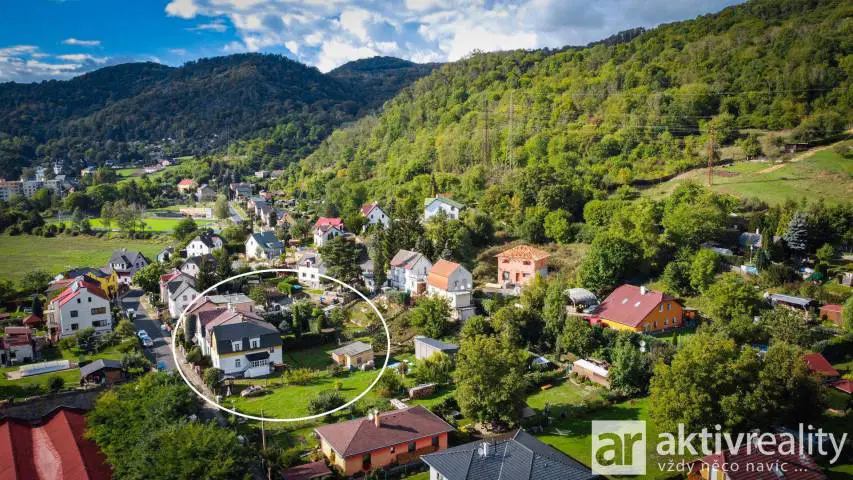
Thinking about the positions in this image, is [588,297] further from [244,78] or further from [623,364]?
[244,78]

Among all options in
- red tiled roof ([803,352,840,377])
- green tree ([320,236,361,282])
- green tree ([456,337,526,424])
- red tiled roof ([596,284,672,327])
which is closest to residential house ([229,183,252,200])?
green tree ([320,236,361,282])

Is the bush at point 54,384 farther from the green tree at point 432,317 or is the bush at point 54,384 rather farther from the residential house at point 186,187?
the residential house at point 186,187

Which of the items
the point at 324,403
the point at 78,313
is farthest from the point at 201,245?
the point at 324,403

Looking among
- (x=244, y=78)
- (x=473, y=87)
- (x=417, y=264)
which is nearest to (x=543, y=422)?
(x=417, y=264)

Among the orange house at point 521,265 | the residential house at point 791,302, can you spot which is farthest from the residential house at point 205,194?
the residential house at point 791,302

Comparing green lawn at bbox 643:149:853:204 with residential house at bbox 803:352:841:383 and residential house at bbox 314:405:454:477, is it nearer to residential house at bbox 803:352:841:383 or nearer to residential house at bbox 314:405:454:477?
residential house at bbox 803:352:841:383
